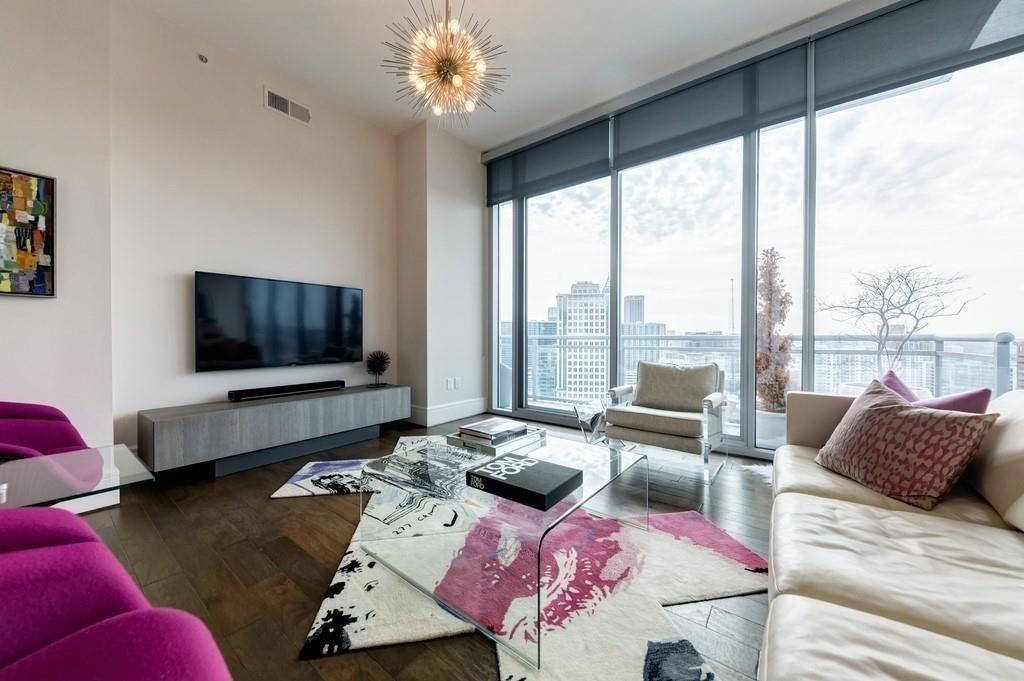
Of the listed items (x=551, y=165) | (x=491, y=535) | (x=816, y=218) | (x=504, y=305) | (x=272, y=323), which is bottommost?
(x=491, y=535)

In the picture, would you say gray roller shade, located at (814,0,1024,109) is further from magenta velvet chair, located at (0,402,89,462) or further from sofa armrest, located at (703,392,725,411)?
magenta velvet chair, located at (0,402,89,462)

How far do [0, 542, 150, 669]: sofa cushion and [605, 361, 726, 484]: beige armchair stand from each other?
2.48 m

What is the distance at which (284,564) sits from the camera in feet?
5.48

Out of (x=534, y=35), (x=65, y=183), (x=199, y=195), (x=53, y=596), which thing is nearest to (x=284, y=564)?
(x=53, y=596)

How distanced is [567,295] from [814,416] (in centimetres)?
267

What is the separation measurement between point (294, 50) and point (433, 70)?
1.85 meters

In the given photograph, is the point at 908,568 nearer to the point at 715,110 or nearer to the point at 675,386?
the point at 675,386

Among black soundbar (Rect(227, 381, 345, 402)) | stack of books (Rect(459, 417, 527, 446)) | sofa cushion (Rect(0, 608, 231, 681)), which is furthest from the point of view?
black soundbar (Rect(227, 381, 345, 402))

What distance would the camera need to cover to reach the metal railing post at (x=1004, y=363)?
2.31 m

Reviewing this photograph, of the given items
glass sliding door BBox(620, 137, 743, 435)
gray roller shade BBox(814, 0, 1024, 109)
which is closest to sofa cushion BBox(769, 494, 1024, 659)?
glass sliding door BBox(620, 137, 743, 435)

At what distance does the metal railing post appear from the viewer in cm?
231

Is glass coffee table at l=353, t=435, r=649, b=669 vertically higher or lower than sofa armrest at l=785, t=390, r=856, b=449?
lower

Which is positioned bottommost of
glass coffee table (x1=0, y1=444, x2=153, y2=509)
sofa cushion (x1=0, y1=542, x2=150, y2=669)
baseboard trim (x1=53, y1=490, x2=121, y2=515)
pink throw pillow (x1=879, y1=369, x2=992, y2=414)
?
baseboard trim (x1=53, y1=490, x2=121, y2=515)

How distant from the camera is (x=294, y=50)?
3027 millimetres
